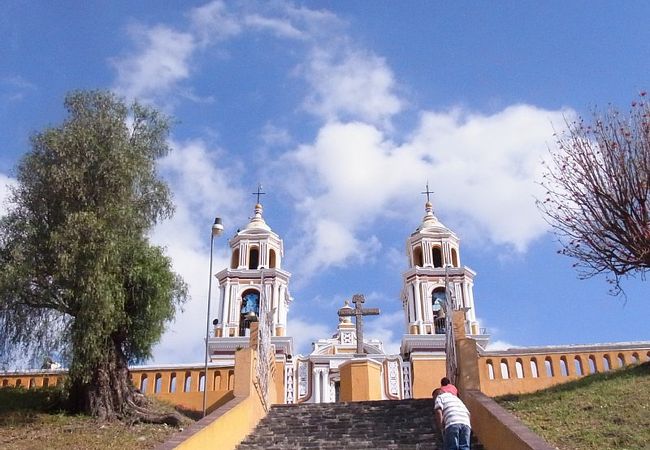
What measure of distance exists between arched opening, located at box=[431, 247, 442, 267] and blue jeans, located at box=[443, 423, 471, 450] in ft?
88.3

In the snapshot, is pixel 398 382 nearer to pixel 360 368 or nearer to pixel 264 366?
pixel 360 368

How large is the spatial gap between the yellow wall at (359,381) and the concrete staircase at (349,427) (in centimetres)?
385

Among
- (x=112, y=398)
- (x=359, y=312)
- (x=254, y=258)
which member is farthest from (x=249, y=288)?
(x=112, y=398)

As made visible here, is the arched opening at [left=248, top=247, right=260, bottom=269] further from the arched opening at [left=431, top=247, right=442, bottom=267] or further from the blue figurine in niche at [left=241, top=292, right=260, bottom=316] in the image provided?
the arched opening at [left=431, top=247, right=442, bottom=267]

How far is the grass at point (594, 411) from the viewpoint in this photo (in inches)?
370

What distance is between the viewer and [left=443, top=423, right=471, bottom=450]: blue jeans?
8164 millimetres

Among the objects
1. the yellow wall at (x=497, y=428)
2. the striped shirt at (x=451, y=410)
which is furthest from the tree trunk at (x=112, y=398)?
the striped shirt at (x=451, y=410)

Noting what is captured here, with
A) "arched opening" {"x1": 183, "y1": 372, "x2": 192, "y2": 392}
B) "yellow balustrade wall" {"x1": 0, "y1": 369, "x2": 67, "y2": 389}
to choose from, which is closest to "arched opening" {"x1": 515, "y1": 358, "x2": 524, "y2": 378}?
"arched opening" {"x1": 183, "y1": 372, "x2": 192, "y2": 392}

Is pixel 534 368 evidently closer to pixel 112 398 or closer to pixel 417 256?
pixel 112 398

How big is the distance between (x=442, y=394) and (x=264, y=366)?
6877mm

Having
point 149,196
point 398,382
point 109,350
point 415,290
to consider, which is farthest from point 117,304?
point 415,290

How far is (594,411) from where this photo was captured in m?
10.8

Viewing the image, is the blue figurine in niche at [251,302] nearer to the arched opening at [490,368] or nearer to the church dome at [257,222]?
the church dome at [257,222]

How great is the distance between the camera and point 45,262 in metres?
12.8
